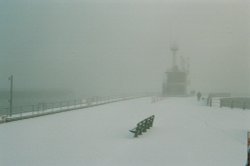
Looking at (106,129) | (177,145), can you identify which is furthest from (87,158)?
(106,129)

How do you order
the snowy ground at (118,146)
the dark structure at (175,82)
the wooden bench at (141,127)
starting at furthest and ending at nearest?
1. the dark structure at (175,82)
2. the wooden bench at (141,127)
3. the snowy ground at (118,146)

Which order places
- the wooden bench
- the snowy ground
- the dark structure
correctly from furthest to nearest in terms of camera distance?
the dark structure, the wooden bench, the snowy ground

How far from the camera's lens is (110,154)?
39.4 ft

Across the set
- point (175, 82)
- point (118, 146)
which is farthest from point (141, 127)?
point (175, 82)

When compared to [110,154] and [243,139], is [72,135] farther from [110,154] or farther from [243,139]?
[243,139]

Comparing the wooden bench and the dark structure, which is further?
the dark structure

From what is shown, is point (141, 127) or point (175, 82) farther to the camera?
point (175, 82)

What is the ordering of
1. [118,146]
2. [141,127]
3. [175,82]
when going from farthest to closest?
[175,82], [141,127], [118,146]

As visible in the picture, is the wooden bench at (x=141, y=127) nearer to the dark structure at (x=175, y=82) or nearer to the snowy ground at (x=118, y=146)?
the snowy ground at (x=118, y=146)

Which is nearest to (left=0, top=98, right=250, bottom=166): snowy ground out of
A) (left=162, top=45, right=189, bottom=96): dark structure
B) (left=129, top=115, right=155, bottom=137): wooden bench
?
(left=129, top=115, right=155, bottom=137): wooden bench

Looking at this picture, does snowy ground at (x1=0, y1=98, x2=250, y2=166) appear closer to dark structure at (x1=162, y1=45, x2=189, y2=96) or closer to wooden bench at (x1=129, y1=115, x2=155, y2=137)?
wooden bench at (x1=129, y1=115, x2=155, y2=137)

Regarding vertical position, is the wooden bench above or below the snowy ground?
above

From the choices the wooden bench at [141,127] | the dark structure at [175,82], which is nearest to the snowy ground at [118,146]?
the wooden bench at [141,127]

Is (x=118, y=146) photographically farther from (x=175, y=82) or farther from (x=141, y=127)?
(x=175, y=82)
